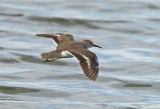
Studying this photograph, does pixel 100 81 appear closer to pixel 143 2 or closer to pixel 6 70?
pixel 6 70

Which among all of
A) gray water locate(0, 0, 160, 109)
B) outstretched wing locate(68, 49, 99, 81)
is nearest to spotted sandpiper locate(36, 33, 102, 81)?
outstretched wing locate(68, 49, 99, 81)

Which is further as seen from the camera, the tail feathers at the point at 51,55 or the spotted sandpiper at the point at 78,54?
the tail feathers at the point at 51,55

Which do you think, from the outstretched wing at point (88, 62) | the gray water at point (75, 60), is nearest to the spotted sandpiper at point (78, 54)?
the outstretched wing at point (88, 62)

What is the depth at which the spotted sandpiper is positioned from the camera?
27.3 ft

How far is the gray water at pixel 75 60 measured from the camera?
418 inches

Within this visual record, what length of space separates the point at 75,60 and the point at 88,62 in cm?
509

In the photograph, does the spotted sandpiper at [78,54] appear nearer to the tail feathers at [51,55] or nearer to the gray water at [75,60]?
the tail feathers at [51,55]

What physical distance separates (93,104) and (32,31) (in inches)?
256

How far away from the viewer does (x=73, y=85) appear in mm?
11594

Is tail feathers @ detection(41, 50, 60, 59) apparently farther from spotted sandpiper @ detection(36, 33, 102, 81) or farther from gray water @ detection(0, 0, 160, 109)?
gray water @ detection(0, 0, 160, 109)

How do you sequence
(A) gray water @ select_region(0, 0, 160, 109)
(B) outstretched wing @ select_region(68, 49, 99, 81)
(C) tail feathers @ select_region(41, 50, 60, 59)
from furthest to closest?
(A) gray water @ select_region(0, 0, 160, 109) → (C) tail feathers @ select_region(41, 50, 60, 59) → (B) outstretched wing @ select_region(68, 49, 99, 81)

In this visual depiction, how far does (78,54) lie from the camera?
881 centimetres

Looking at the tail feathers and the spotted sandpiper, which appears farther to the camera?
the tail feathers

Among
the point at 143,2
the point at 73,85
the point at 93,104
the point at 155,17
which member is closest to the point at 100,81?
the point at 73,85
